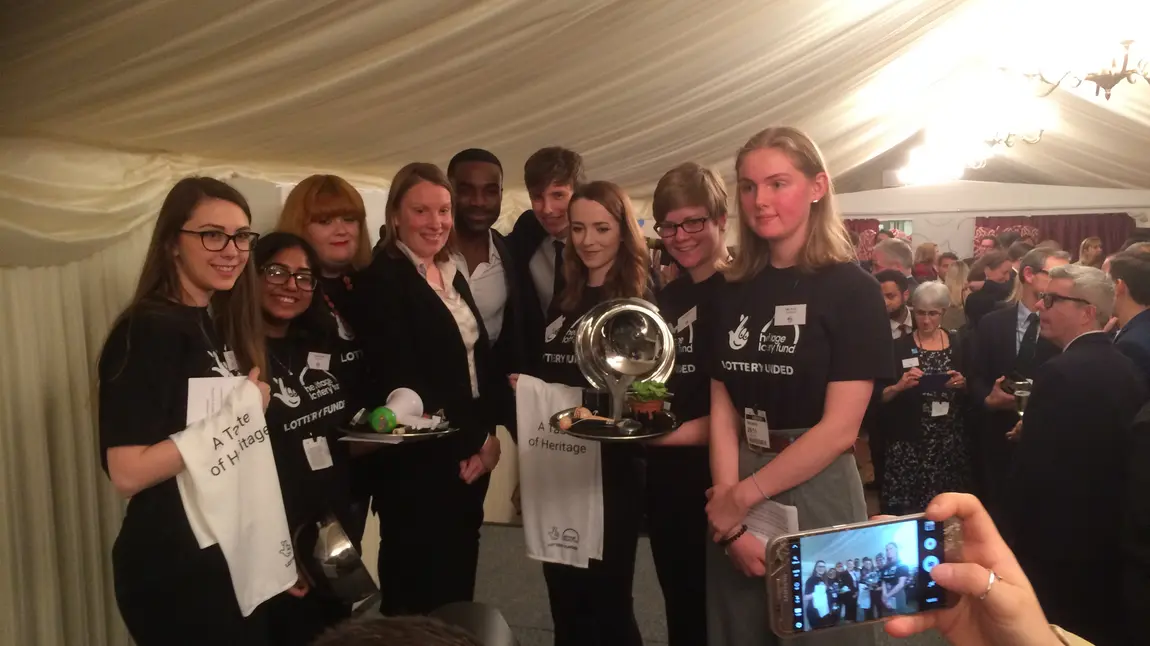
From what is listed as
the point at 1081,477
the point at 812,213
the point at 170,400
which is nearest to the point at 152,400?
the point at 170,400

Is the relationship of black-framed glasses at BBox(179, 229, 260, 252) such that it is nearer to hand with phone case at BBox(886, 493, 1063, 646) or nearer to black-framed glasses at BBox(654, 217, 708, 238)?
black-framed glasses at BBox(654, 217, 708, 238)

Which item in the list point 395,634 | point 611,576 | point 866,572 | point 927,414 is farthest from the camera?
point 927,414

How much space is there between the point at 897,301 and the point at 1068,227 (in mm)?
5717

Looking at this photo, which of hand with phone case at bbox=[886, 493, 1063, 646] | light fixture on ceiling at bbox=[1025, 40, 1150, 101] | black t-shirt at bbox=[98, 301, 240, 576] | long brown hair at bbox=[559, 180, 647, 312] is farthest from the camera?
light fixture on ceiling at bbox=[1025, 40, 1150, 101]

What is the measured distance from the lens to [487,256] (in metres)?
2.38

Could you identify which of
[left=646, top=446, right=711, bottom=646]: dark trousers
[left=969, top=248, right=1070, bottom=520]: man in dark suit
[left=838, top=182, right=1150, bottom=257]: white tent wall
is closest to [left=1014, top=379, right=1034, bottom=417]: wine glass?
[left=969, top=248, right=1070, bottom=520]: man in dark suit

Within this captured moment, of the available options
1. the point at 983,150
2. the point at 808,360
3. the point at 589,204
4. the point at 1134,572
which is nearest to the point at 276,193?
the point at 589,204

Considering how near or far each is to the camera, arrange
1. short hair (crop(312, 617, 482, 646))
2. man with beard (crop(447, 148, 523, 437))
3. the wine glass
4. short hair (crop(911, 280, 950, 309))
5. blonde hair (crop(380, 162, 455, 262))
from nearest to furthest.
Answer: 1. short hair (crop(312, 617, 482, 646))
2. blonde hair (crop(380, 162, 455, 262))
3. man with beard (crop(447, 148, 523, 437))
4. the wine glass
5. short hair (crop(911, 280, 950, 309))

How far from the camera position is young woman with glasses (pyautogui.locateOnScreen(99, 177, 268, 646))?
1371 mm

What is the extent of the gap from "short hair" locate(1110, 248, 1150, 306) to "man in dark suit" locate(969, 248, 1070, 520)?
39.2 inches

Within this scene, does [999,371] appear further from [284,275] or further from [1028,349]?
[284,275]

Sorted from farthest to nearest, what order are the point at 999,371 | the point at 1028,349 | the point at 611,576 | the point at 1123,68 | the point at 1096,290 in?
the point at 1123,68 → the point at 999,371 → the point at 1028,349 → the point at 1096,290 → the point at 611,576

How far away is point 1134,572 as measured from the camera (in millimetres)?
1765

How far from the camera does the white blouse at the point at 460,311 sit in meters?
2.03
